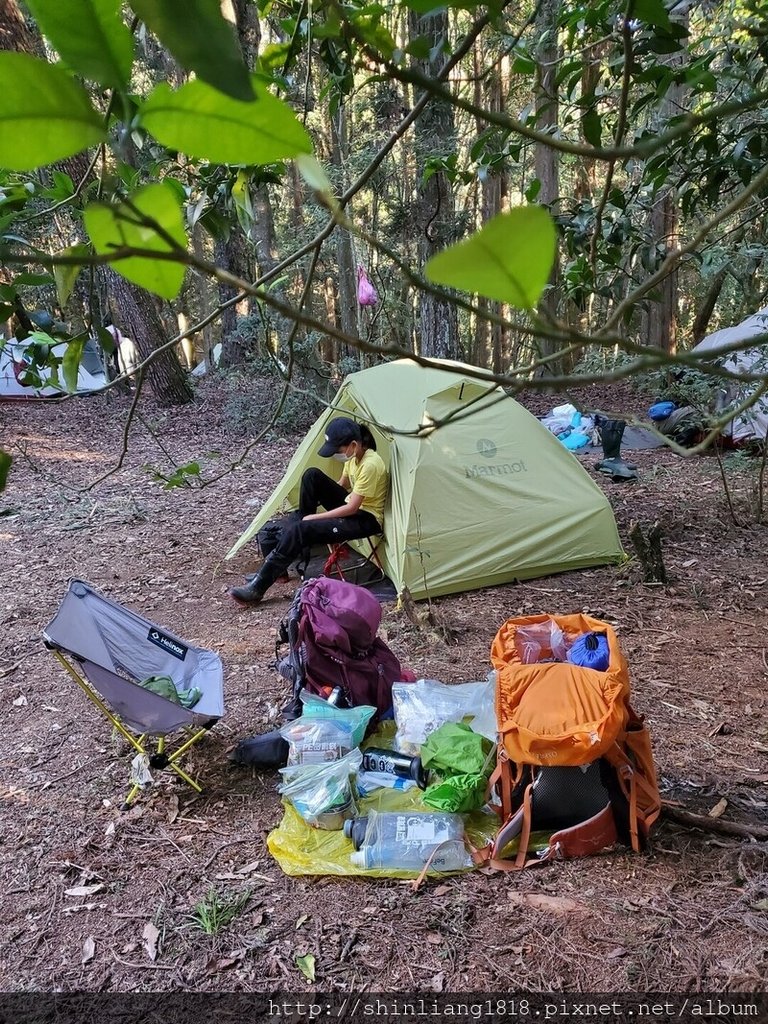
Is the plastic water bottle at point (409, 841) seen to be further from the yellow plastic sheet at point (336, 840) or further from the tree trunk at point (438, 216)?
the tree trunk at point (438, 216)

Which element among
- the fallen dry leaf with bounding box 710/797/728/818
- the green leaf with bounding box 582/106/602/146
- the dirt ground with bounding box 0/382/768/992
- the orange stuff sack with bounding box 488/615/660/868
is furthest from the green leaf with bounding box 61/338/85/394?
the fallen dry leaf with bounding box 710/797/728/818

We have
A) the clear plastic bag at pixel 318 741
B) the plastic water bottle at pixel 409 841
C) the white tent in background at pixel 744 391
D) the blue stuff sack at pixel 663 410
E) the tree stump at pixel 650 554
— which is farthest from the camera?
the blue stuff sack at pixel 663 410

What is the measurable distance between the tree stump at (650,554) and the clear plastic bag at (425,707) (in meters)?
1.44

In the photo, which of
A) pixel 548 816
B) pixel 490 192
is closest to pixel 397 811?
pixel 548 816

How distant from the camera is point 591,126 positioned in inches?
45.8

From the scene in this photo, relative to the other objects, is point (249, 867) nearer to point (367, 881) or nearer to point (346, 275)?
point (367, 881)

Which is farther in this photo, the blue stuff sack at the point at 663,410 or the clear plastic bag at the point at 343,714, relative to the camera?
the blue stuff sack at the point at 663,410

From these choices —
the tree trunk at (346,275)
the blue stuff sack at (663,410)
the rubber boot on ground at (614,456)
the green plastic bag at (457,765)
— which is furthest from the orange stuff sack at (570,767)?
the tree trunk at (346,275)

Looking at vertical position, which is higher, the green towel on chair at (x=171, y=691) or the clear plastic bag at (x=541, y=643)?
the clear plastic bag at (x=541, y=643)

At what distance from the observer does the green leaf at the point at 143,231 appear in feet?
1.07

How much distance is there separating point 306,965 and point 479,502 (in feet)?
8.63

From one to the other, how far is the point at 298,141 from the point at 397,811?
215 centimetres

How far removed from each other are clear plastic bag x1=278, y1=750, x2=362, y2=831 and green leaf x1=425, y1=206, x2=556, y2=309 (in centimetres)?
213

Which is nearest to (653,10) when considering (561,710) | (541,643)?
(561,710)
